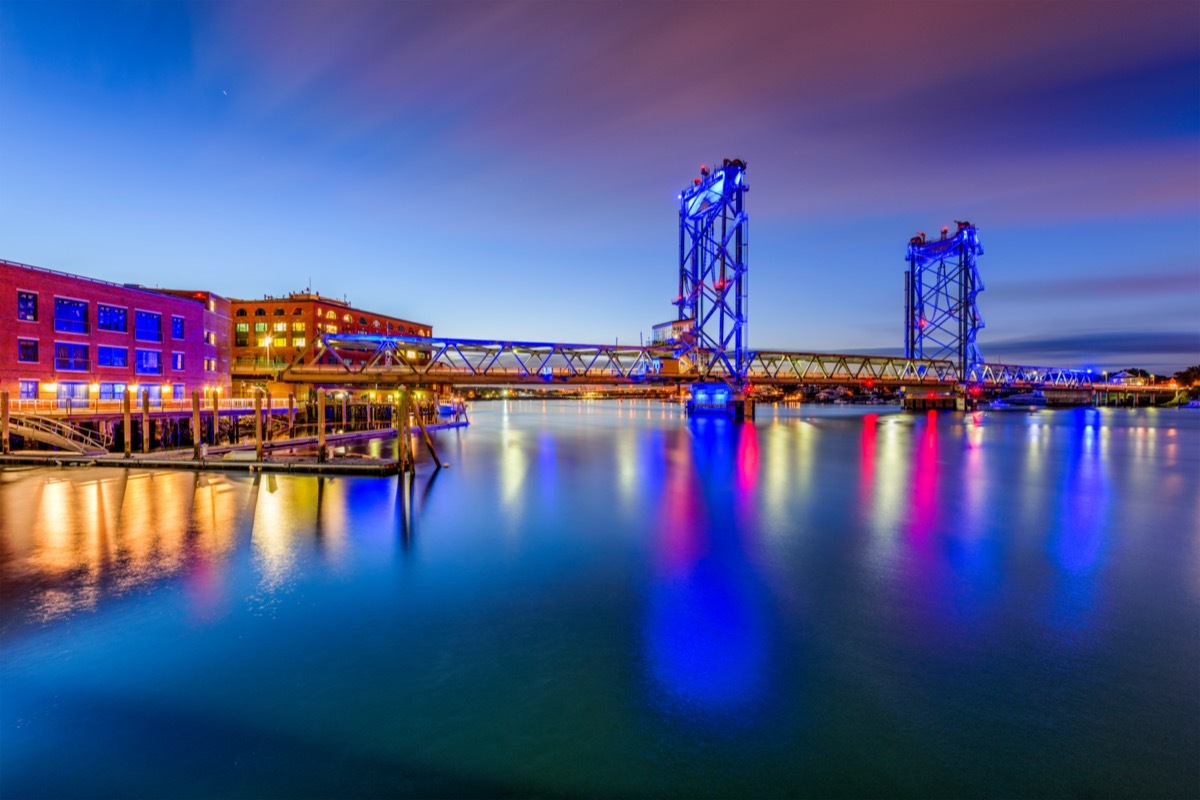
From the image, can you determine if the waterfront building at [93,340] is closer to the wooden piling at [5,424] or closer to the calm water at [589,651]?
the wooden piling at [5,424]

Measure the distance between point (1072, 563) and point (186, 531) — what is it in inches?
798

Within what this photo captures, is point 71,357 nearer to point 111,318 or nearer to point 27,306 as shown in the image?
point 27,306

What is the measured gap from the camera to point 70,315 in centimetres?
3394

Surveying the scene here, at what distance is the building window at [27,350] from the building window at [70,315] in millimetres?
1741

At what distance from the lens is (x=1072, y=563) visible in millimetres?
12047

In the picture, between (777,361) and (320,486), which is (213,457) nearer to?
(320,486)

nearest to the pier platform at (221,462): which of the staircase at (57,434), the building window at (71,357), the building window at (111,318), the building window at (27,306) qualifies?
the staircase at (57,434)

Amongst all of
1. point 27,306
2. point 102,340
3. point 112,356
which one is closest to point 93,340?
point 102,340

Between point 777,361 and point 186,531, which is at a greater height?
point 777,361

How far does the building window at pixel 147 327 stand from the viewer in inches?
1515

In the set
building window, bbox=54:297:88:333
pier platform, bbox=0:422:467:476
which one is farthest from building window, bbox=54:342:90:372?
pier platform, bbox=0:422:467:476

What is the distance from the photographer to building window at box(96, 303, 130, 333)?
35625 millimetres

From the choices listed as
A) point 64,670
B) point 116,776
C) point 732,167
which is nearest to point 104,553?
point 64,670

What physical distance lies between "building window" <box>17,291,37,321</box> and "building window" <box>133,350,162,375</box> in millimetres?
6895
